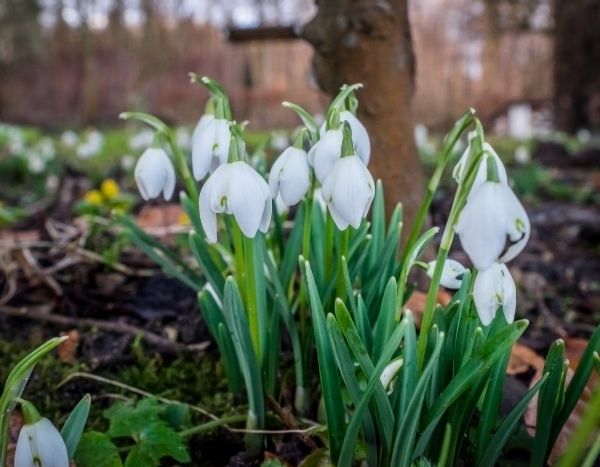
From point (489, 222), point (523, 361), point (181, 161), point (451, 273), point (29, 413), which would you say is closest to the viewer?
point (489, 222)

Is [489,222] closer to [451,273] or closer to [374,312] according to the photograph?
[451,273]

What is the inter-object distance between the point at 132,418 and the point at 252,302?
28cm

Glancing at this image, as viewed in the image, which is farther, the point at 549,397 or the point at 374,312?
the point at 374,312

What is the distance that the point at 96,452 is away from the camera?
1.12 meters

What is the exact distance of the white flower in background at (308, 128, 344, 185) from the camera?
107cm

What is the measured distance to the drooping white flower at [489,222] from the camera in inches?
32.4

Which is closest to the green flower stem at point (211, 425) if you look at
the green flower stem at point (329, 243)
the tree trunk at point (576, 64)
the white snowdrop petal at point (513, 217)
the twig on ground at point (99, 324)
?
the green flower stem at point (329, 243)

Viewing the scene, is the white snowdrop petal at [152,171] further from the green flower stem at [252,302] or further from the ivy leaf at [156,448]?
the ivy leaf at [156,448]

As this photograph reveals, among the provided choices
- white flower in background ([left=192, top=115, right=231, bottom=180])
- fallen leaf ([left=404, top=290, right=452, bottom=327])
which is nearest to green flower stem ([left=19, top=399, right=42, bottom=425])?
white flower in background ([left=192, top=115, right=231, bottom=180])

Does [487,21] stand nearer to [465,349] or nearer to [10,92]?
[10,92]

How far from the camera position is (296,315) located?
1.59 m

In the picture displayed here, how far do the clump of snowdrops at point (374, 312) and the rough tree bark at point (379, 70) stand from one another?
612 mm

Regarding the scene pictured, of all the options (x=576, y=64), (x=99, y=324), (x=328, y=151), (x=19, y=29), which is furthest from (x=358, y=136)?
(x=19, y=29)

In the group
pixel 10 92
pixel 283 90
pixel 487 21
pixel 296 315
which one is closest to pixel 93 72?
pixel 10 92
